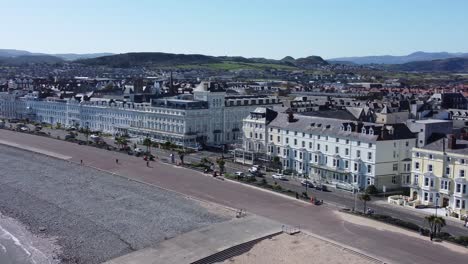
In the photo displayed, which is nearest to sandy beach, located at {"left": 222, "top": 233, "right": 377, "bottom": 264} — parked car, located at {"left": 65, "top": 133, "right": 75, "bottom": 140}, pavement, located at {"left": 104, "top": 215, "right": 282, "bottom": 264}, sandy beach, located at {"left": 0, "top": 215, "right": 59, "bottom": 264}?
pavement, located at {"left": 104, "top": 215, "right": 282, "bottom": 264}

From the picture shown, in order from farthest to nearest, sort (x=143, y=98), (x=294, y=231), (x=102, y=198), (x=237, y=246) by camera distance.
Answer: (x=143, y=98), (x=102, y=198), (x=294, y=231), (x=237, y=246)

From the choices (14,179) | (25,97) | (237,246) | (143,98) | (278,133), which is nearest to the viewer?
(237,246)

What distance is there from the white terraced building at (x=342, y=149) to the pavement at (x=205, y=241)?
15832 millimetres

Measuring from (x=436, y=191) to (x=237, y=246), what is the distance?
20.9 meters

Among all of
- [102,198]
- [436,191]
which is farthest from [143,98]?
[436,191]

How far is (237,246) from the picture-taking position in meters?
39.6

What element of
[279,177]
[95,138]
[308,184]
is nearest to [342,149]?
[308,184]

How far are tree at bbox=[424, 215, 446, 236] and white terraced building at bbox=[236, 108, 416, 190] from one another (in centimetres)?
1388

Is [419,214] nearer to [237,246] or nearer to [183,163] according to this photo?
[237,246]

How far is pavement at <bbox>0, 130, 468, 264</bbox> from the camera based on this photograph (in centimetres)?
3881

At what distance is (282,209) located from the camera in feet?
164

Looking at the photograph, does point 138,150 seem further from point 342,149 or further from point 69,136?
point 342,149

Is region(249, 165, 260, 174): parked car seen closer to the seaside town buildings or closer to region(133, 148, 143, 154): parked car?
the seaside town buildings

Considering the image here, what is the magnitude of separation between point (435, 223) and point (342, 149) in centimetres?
1921
